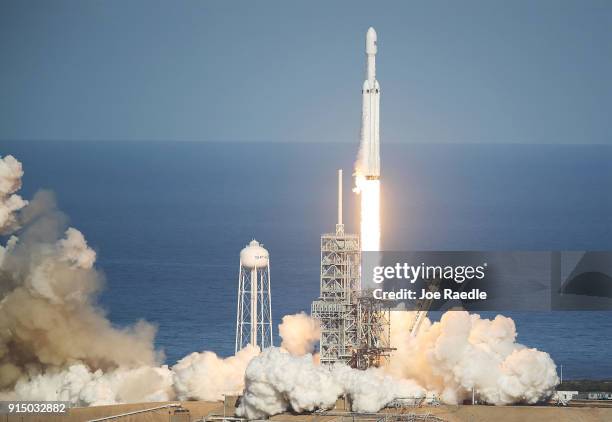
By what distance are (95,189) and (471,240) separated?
61798 millimetres

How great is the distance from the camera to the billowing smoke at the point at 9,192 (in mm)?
71750

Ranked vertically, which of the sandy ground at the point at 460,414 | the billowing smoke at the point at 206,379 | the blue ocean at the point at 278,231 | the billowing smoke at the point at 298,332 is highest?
the blue ocean at the point at 278,231

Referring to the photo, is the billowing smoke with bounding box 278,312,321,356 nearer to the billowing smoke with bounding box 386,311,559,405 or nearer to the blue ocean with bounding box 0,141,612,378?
the billowing smoke with bounding box 386,311,559,405

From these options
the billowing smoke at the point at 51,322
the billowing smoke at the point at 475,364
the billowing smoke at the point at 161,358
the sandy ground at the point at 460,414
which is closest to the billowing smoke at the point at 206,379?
the billowing smoke at the point at 161,358

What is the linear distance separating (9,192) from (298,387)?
60.8ft

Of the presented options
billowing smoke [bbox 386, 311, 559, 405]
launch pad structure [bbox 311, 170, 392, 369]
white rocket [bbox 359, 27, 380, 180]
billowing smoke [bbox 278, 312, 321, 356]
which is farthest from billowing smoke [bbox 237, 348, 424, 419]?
white rocket [bbox 359, 27, 380, 180]

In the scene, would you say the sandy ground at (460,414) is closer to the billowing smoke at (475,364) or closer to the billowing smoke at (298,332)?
the billowing smoke at (475,364)

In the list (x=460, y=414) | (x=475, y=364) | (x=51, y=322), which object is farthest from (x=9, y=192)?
(x=460, y=414)

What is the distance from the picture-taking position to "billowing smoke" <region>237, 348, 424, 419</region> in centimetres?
6053

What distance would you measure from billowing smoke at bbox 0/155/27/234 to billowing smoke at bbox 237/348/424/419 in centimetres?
1625

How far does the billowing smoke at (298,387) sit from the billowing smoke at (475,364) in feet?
8.68

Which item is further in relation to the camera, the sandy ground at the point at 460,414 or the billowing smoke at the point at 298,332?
the billowing smoke at the point at 298,332

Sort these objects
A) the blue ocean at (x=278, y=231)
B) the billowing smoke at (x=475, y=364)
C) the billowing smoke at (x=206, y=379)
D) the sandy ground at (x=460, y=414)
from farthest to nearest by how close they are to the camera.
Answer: the blue ocean at (x=278, y=231) < the billowing smoke at (x=206, y=379) < the billowing smoke at (x=475, y=364) < the sandy ground at (x=460, y=414)

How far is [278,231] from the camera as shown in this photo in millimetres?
134500
